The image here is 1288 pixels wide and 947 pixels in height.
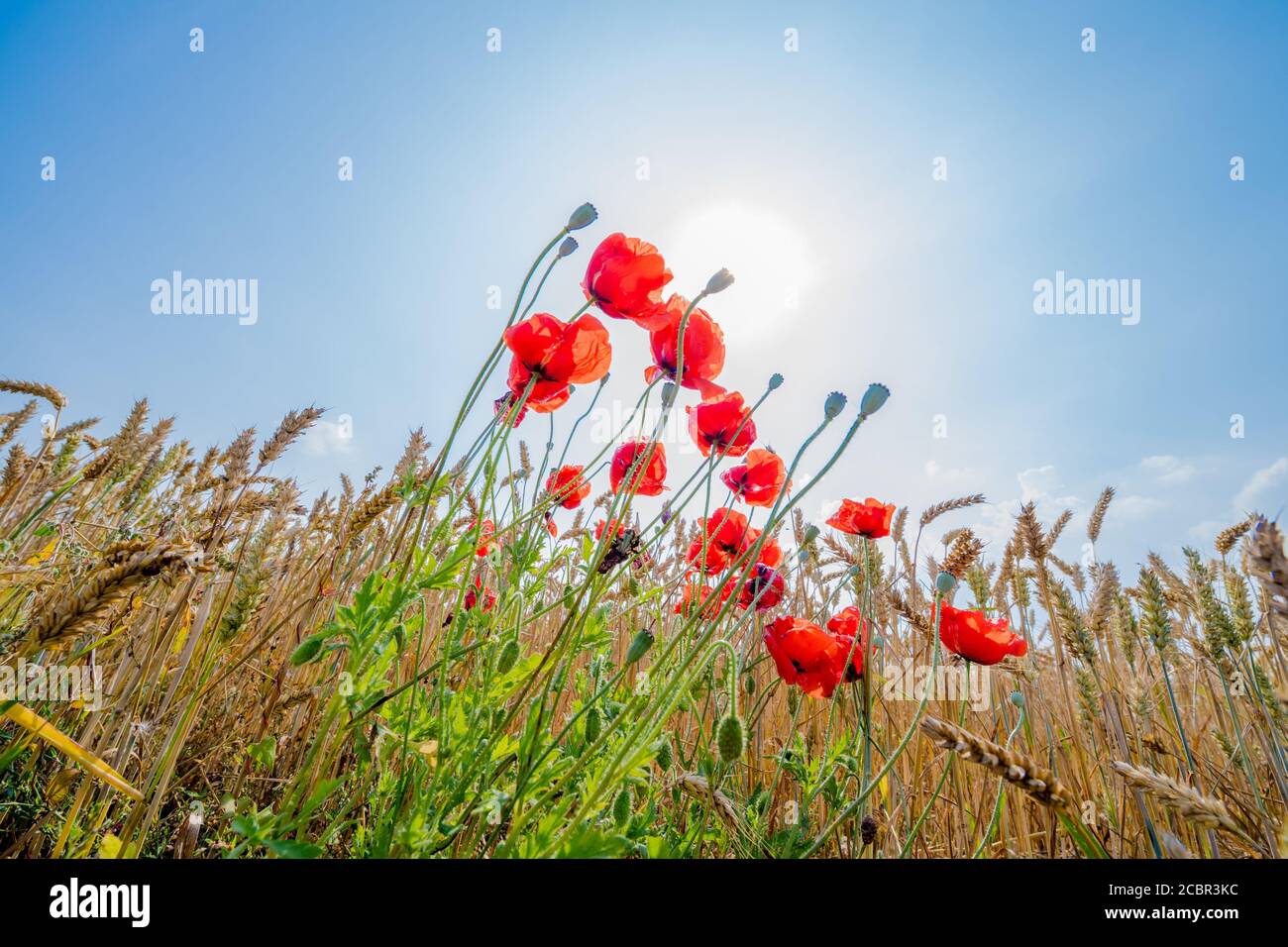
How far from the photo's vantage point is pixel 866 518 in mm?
1648

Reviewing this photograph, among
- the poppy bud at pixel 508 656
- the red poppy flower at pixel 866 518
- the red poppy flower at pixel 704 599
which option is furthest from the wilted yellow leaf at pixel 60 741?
the red poppy flower at pixel 866 518

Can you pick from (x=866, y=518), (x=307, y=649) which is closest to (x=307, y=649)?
(x=307, y=649)

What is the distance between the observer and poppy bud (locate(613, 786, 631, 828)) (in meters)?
0.95

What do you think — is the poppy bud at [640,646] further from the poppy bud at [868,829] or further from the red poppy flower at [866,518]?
the red poppy flower at [866,518]

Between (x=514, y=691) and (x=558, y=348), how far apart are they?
27.8 inches

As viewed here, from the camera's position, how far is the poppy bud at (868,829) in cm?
125

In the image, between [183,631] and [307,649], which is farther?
[183,631]

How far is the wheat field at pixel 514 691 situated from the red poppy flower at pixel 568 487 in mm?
44

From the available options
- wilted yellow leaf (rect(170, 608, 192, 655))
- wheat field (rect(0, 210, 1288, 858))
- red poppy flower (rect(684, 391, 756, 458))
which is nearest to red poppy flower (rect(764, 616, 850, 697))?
wheat field (rect(0, 210, 1288, 858))

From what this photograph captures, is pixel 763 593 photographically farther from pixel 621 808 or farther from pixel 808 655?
pixel 621 808

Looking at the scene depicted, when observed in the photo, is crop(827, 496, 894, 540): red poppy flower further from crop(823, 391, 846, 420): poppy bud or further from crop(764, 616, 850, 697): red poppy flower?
crop(823, 391, 846, 420): poppy bud
